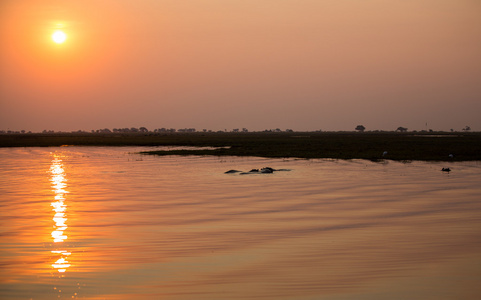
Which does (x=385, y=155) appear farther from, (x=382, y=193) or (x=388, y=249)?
(x=388, y=249)

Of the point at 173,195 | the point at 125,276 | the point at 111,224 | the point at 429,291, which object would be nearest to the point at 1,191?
the point at 173,195

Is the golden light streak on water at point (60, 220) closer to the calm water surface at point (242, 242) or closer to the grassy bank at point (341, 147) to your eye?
the calm water surface at point (242, 242)

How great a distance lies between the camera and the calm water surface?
10.3 m

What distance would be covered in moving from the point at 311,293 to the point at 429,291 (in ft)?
7.28

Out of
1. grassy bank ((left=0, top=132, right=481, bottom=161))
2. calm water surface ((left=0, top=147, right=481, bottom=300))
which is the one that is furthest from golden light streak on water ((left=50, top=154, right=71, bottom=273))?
grassy bank ((left=0, top=132, right=481, bottom=161))

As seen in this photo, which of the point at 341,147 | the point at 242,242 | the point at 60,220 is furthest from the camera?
the point at 341,147

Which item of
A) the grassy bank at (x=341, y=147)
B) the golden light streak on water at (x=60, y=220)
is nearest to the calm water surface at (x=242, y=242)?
the golden light streak on water at (x=60, y=220)

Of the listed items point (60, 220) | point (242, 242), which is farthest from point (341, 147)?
point (242, 242)

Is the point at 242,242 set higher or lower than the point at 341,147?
lower

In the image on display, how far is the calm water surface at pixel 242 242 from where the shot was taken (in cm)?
1033

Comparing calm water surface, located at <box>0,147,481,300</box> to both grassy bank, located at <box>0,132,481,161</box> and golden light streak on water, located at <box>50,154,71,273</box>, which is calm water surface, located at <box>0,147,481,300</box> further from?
grassy bank, located at <box>0,132,481,161</box>

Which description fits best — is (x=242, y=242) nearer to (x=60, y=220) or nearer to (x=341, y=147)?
(x=60, y=220)

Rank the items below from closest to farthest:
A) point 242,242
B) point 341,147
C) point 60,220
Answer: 1. point 242,242
2. point 60,220
3. point 341,147

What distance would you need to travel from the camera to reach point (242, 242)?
1437 centimetres
